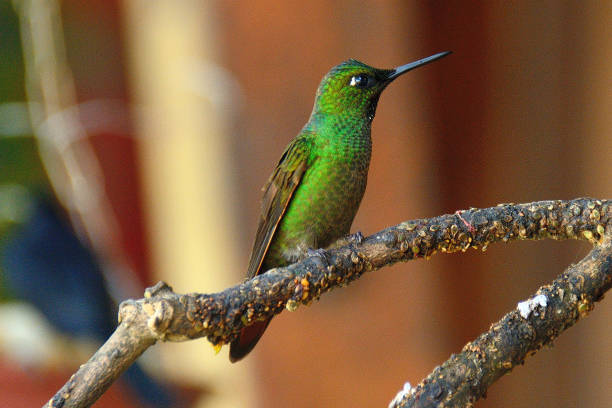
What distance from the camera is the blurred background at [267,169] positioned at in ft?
7.56

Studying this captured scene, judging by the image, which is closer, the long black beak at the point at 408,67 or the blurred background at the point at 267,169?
the long black beak at the point at 408,67

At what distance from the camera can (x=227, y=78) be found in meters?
2.45

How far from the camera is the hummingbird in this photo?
1363mm

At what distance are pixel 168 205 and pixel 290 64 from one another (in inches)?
31.9

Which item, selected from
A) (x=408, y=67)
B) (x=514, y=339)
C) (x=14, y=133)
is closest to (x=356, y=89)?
(x=408, y=67)

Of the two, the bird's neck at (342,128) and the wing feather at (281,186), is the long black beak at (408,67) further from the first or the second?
the wing feather at (281,186)

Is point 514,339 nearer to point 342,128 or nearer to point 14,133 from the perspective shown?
point 342,128

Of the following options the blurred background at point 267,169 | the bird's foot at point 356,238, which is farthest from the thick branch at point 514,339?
the blurred background at point 267,169

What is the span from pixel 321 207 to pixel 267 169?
1.01 metres

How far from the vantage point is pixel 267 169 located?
7.73 ft

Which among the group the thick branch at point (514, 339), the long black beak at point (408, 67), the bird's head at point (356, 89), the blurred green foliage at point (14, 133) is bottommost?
the thick branch at point (514, 339)

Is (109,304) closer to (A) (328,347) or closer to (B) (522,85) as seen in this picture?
(A) (328,347)

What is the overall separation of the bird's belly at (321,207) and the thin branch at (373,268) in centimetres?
44

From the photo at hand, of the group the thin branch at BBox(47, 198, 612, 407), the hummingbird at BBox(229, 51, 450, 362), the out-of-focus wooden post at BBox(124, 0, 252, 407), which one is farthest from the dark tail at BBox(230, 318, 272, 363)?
the out-of-focus wooden post at BBox(124, 0, 252, 407)
